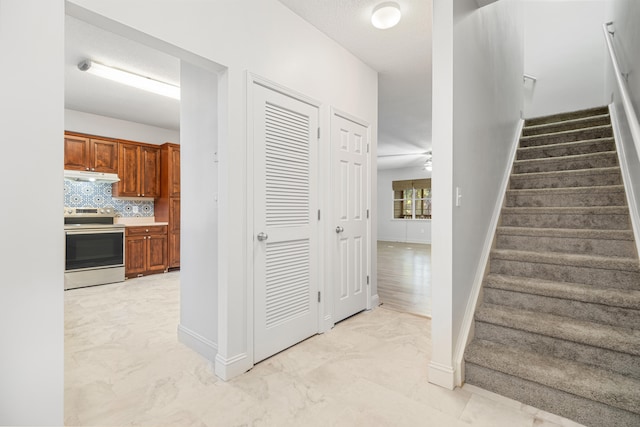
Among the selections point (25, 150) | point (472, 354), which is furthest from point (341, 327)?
point (25, 150)

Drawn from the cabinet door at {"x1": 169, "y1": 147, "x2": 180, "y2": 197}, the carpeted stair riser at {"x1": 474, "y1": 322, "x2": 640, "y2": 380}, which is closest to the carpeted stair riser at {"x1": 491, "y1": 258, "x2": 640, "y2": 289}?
the carpeted stair riser at {"x1": 474, "y1": 322, "x2": 640, "y2": 380}

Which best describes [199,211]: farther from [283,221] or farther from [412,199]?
[412,199]

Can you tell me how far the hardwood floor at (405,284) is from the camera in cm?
348

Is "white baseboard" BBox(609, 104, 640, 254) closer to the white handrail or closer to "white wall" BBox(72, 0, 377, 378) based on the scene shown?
the white handrail

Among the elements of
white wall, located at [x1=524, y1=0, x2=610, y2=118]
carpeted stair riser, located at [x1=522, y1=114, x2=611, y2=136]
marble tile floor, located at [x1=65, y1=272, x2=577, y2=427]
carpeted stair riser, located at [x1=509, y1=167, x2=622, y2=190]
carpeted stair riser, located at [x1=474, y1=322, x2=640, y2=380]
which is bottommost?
marble tile floor, located at [x1=65, y1=272, x2=577, y2=427]

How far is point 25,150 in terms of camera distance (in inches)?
47.8

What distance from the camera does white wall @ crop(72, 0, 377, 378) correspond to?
1.68 metres

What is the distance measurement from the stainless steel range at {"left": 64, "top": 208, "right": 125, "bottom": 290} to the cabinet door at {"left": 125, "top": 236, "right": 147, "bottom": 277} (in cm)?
13

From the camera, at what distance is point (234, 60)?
201 cm

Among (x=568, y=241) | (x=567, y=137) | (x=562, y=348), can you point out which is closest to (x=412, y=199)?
(x=567, y=137)

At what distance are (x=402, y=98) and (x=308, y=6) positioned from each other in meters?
2.39

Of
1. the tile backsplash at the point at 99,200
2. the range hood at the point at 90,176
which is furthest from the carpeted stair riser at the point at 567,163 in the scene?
the tile backsplash at the point at 99,200

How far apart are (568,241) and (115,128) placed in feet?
20.1

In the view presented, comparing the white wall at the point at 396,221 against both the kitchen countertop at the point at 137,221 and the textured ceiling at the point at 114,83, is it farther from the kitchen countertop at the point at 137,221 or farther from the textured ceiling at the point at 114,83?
the kitchen countertop at the point at 137,221
